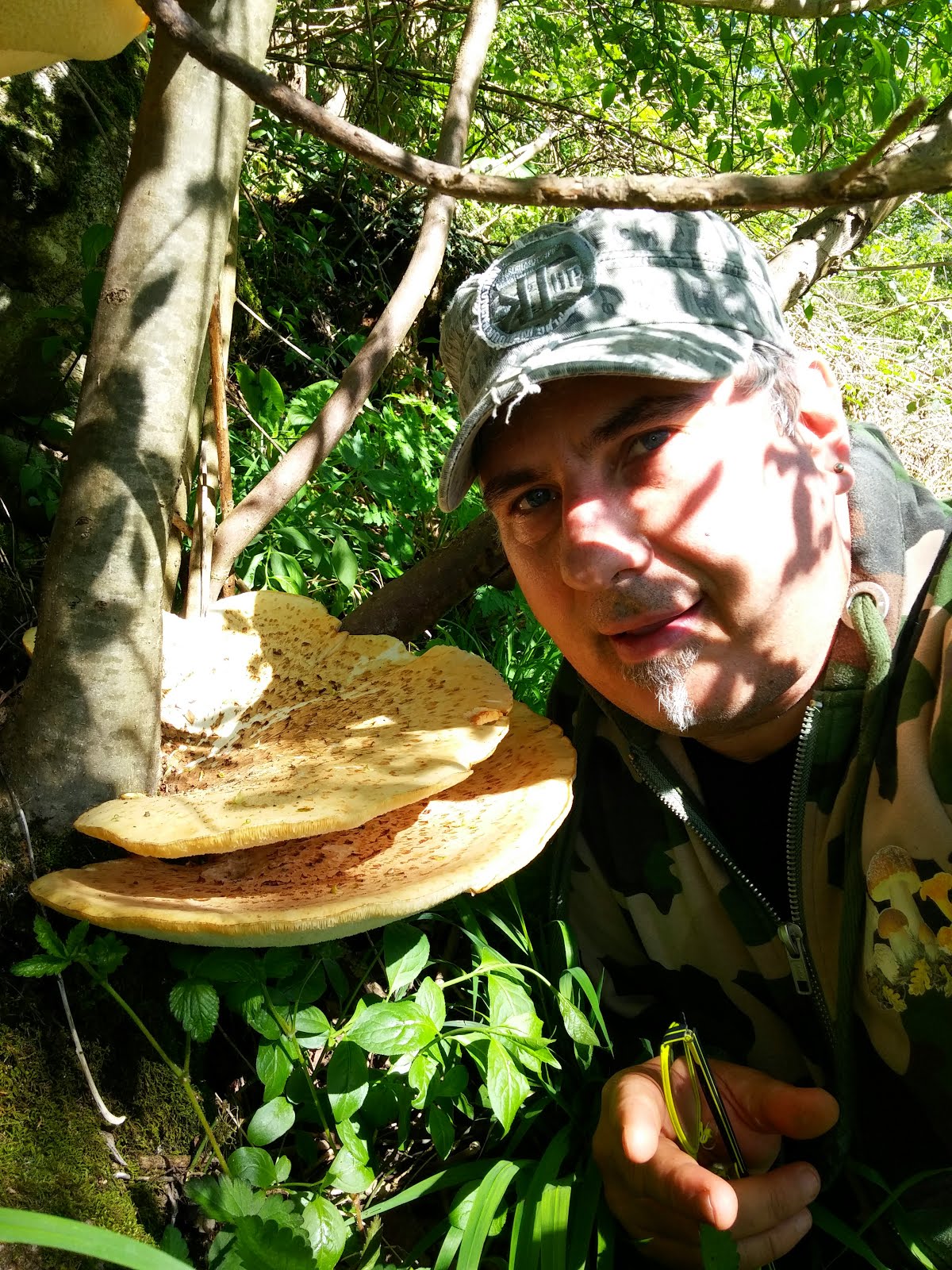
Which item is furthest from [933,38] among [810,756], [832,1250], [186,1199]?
[186,1199]

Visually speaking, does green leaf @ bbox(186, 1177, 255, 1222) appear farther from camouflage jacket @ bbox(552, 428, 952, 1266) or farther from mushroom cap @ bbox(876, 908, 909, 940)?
mushroom cap @ bbox(876, 908, 909, 940)

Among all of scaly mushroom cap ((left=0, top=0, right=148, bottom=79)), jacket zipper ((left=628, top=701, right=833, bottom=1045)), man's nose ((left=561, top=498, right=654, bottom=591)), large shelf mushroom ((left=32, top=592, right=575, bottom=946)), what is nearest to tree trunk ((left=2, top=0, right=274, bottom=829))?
scaly mushroom cap ((left=0, top=0, right=148, bottom=79))

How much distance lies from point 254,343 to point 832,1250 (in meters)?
5.51

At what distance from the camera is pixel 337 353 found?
6.07 meters

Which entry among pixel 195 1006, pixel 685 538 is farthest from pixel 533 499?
pixel 195 1006

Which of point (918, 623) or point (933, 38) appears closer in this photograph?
point (918, 623)

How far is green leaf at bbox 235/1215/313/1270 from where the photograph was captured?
53.0 inches

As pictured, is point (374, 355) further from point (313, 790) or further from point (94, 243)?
point (313, 790)

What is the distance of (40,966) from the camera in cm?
157

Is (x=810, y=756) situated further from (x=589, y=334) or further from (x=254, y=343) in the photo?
(x=254, y=343)

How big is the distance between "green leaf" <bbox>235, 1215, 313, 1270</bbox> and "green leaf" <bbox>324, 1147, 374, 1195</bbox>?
302 mm

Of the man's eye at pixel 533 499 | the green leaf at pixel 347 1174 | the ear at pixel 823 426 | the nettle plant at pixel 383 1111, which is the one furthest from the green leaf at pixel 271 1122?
the ear at pixel 823 426

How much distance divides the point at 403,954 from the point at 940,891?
3.80ft

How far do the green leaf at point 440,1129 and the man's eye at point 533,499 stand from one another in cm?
140
